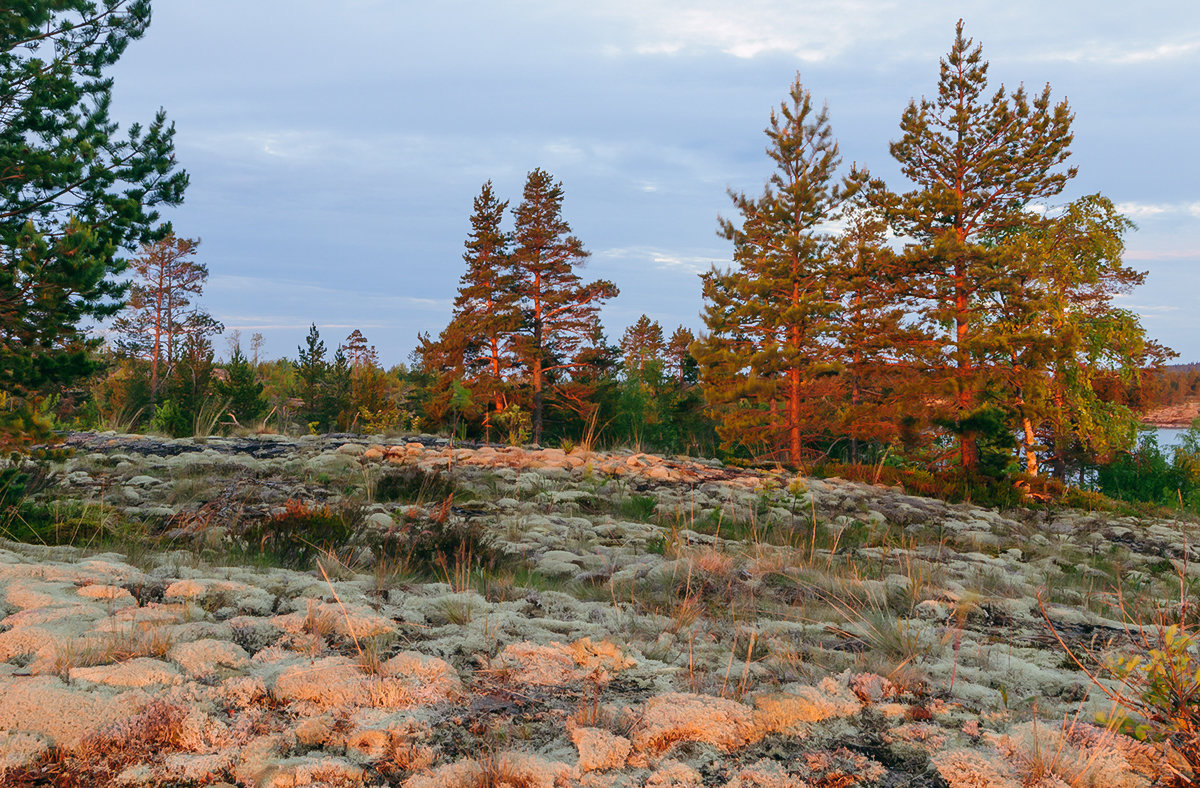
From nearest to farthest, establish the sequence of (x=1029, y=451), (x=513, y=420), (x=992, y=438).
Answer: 1. (x=992, y=438)
2. (x=513, y=420)
3. (x=1029, y=451)

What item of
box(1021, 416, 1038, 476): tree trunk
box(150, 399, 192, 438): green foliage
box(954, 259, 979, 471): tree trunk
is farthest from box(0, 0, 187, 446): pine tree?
box(1021, 416, 1038, 476): tree trunk

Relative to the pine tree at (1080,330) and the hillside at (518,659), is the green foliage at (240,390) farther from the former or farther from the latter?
the pine tree at (1080,330)

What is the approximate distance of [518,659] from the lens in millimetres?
2402

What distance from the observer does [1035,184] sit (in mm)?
18734

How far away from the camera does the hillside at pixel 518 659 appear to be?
1.75m

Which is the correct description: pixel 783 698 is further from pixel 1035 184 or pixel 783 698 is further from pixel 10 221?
pixel 1035 184

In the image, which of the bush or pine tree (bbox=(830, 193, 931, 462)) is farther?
pine tree (bbox=(830, 193, 931, 462))

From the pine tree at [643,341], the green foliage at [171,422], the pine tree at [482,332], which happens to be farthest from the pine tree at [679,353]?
the green foliage at [171,422]

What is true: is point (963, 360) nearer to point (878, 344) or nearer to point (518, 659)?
point (878, 344)

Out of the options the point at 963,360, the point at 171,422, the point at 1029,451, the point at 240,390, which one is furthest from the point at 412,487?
the point at 1029,451

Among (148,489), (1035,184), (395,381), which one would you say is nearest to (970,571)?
(148,489)

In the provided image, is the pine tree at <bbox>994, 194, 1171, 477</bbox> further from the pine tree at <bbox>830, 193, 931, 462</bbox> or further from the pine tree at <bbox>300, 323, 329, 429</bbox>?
the pine tree at <bbox>300, 323, 329, 429</bbox>

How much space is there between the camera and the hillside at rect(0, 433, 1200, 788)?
5.73 ft

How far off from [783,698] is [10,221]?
7.76m
